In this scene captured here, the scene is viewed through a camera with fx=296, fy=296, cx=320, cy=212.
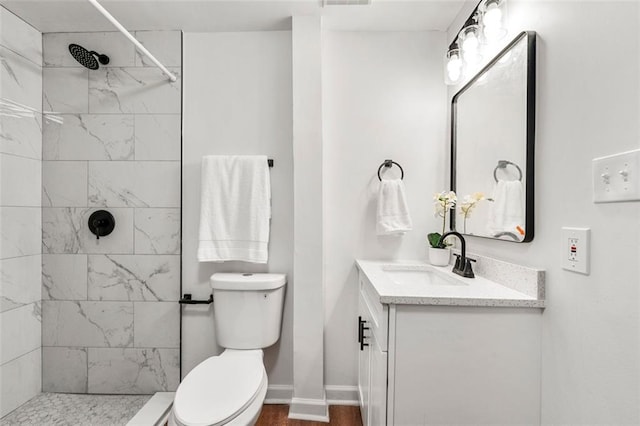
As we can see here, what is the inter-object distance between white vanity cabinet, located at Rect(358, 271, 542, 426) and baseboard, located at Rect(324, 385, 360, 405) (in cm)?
84

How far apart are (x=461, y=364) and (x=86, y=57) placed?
2.28 meters

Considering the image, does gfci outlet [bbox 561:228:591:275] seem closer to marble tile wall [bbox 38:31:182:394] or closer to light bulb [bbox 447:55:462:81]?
light bulb [bbox 447:55:462:81]

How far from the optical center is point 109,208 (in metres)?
1.76

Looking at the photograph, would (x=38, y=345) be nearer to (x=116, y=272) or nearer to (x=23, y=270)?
(x=23, y=270)

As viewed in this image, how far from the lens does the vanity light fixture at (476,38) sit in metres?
1.14

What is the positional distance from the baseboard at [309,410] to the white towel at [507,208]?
125 cm

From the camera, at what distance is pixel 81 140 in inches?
69.2

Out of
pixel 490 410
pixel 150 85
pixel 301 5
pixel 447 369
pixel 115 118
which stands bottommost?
pixel 490 410

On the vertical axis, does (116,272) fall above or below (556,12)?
below

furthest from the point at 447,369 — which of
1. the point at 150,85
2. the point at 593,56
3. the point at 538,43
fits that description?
the point at 150,85

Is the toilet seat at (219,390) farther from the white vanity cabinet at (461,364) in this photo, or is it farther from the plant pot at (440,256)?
the plant pot at (440,256)

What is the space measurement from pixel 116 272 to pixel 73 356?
56cm

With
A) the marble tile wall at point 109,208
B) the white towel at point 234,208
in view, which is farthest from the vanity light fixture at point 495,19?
the marble tile wall at point 109,208

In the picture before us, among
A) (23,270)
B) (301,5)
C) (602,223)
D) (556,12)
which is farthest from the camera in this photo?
(23,270)
